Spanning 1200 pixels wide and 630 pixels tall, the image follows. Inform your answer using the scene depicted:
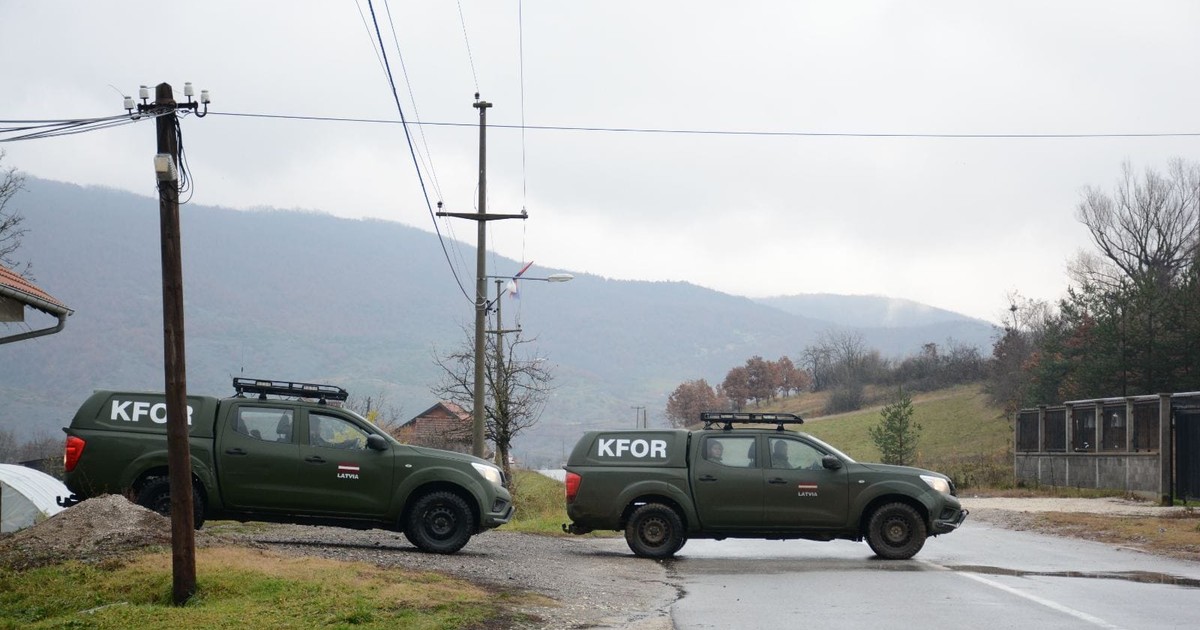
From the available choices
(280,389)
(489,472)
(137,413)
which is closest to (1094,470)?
(489,472)

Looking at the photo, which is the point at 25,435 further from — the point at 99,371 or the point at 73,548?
the point at 73,548

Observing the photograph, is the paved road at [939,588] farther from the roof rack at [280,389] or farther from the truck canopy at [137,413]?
the truck canopy at [137,413]

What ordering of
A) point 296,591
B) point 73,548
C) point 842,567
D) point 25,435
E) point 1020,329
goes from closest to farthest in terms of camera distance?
1. point 296,591
2. point 73,548
3. point 842,567
4. point 1020,329
5. point 25,435

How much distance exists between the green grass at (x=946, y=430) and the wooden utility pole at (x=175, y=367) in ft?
163

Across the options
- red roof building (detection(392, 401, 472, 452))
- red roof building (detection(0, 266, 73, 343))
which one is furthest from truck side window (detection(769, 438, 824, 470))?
red roof building (detection(392, 401, 472, 452))

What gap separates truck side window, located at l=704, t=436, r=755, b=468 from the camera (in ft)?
59.2

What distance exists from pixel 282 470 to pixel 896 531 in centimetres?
841

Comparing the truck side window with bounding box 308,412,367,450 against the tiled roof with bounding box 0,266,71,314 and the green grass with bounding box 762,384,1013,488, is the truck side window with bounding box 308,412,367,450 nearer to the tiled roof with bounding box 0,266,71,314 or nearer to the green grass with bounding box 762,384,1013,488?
the tiled roof with bounding box 0,266,71,314

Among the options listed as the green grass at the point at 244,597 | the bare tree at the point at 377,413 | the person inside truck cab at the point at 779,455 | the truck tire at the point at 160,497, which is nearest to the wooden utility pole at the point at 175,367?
the green grass at the point at 244,597

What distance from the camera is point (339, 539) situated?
755 inches

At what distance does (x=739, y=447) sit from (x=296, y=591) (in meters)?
8.17

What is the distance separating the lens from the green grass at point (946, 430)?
7381 cm

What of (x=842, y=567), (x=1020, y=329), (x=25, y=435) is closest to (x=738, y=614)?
(x=842, y=567)

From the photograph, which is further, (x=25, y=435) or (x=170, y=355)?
(x=25, y=435)
